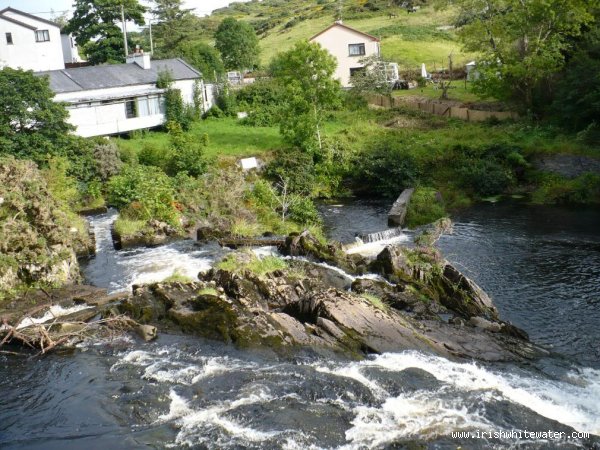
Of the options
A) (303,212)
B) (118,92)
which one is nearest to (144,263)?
(303,212)

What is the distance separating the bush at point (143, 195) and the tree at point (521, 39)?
2642cm

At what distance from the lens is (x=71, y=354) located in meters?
18.8

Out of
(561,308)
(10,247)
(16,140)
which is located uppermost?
(16,140)

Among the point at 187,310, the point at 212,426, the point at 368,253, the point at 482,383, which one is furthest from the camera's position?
the point at 368,253

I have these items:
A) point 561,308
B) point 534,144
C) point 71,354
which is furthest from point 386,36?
point 71,354

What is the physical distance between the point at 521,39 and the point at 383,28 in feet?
141

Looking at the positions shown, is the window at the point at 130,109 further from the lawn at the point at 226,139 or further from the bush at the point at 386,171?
the bush at the point at 386,171

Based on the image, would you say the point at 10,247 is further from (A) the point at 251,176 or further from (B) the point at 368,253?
(A) the point at 251,176

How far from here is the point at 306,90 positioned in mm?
42438

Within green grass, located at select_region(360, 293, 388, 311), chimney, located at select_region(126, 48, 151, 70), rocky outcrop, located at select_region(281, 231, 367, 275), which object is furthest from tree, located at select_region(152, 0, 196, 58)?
green grass, located at select_region(360, 293, 388, 311)

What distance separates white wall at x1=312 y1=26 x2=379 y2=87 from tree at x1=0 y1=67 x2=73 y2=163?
32.5m

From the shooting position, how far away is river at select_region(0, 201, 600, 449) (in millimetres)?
14336

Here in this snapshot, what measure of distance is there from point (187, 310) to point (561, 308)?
1314 centimetres

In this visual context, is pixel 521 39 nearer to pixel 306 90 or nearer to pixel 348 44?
pixel 306 90
